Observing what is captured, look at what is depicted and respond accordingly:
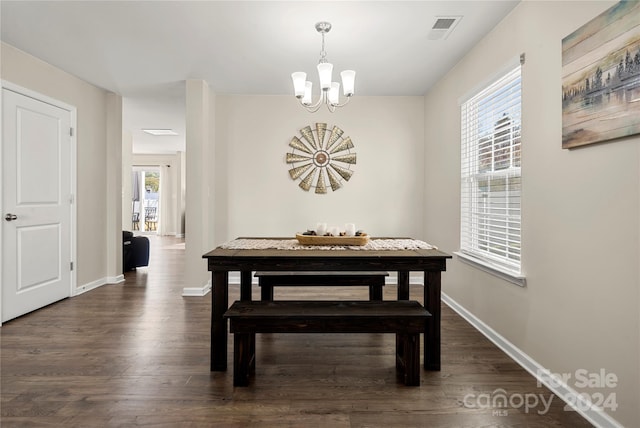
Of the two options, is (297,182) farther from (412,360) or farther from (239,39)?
(412,360)

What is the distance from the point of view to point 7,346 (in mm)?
2832

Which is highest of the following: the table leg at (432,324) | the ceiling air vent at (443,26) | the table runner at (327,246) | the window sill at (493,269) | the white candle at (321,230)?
the ceiling air vent at (443,26)

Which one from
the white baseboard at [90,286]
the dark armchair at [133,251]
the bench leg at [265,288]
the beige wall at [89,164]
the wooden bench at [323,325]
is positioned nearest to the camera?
the wooden bench at [323,325]

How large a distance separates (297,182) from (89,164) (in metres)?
2.46

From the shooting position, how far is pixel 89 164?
461cm

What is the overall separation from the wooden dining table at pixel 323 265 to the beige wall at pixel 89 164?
112 inches

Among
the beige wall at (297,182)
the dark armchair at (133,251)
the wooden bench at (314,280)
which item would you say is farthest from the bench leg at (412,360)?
the dark armchair at (133,251)

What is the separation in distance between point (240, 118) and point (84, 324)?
114 inches

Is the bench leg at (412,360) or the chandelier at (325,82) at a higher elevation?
the chandelier at (325,82)

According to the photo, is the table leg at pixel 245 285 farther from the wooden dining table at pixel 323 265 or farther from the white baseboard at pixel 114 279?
the white baseboard at pixel 114 279

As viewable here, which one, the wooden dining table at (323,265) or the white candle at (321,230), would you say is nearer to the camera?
the wooden dining table at (323,265)

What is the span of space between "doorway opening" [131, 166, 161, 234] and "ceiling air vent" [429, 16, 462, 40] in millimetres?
10589

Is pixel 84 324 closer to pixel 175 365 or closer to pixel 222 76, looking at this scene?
pixel 175 365

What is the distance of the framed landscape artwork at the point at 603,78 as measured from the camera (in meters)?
1.63
